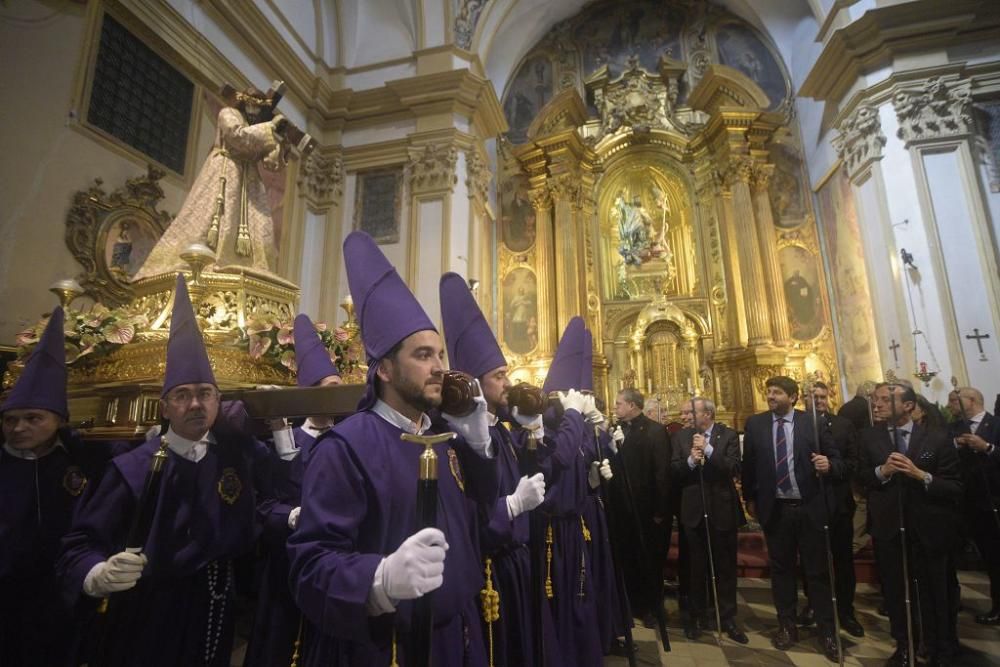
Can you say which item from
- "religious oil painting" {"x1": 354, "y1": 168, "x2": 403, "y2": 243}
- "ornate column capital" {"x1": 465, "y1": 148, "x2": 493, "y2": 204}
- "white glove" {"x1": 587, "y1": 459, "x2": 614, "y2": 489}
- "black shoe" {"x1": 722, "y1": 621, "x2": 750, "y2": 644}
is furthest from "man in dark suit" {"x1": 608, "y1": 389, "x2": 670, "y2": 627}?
"religious oil painting" {"x1": 354, "y1": 168, "x2": 403, "y2": 243}

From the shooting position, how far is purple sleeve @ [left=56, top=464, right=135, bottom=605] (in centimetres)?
168


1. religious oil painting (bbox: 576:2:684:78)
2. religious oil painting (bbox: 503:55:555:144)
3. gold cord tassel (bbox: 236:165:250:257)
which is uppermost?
religious oil painting (bbox: 576:2:684:78)

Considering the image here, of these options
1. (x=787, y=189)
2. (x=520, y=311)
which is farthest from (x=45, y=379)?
(x=787, y=189)

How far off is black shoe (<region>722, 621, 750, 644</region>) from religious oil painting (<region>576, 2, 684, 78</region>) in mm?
13799

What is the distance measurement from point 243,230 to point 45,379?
91.9 inches

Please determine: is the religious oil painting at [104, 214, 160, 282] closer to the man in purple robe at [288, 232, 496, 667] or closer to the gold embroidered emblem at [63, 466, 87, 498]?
the gold embroidered emblem at [63, 466, 87, 498]

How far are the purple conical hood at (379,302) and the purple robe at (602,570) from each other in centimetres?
225

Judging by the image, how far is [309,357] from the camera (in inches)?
121

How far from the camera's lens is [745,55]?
13.5 metres

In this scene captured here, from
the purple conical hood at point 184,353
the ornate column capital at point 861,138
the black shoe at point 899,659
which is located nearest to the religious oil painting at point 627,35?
the ornate column capital at point 861,138

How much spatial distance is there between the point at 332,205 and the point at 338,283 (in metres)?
1.60

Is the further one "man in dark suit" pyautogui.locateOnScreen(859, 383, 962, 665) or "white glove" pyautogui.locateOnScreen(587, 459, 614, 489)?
"white glove" pyautogui.locateOnScreen(587, 459, 614, 489)

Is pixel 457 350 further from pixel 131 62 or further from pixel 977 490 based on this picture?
pixel 131 62

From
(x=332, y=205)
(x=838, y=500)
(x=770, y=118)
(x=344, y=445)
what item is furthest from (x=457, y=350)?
(x=770, y=118)
